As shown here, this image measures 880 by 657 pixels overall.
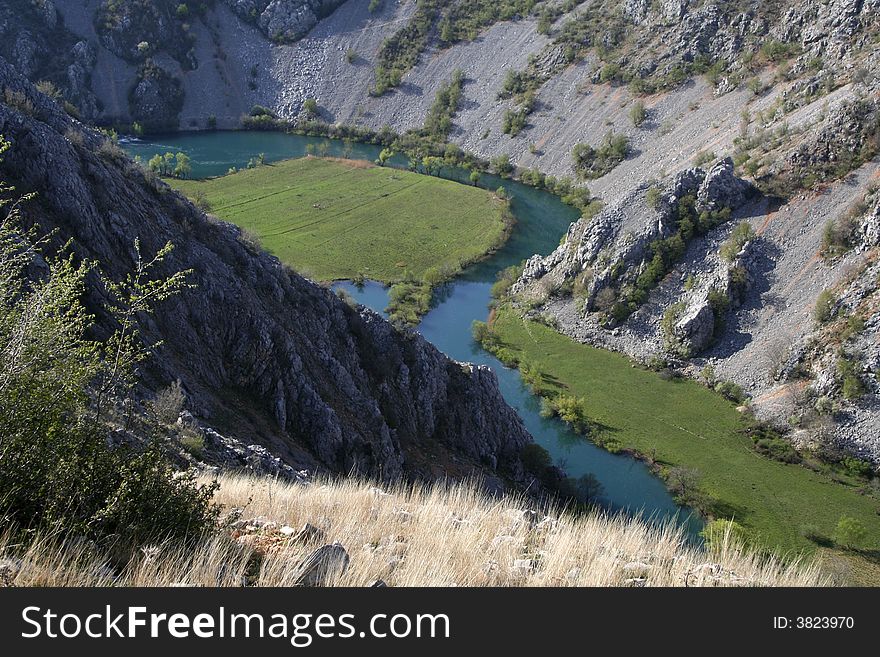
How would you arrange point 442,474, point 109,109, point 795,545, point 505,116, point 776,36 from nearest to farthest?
point 442,474 → point 795,545 → point 776,36 → point 505,116 → point 109,109

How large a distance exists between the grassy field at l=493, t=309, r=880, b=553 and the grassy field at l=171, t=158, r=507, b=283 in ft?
71.3

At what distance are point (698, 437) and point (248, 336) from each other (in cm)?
3864

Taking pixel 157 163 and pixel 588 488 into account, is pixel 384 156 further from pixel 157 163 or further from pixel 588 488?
pixel 588 488

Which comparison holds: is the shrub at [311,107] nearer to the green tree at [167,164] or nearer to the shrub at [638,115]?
the green tree at [167,164]

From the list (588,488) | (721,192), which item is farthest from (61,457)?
(721,192)

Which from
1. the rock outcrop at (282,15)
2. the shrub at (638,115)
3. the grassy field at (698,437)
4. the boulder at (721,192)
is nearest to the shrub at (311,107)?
the rock outcrop at (282,15)

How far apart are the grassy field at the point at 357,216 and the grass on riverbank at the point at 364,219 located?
142 mm

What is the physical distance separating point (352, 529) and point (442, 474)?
81.8 feet

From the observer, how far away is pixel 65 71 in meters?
132

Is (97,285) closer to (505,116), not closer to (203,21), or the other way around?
(505,116)

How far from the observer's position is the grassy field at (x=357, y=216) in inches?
3228

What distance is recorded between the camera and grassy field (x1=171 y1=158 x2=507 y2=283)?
269 ft

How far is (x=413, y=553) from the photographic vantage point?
9.84m

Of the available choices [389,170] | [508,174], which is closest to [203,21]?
[389,170]
